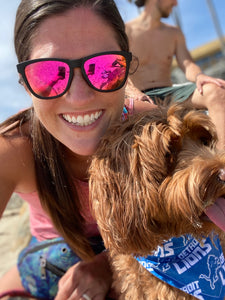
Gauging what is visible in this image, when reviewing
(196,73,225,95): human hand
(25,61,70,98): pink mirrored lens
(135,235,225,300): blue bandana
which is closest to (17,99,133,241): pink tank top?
(25,61,70,98): pink mirrored lens

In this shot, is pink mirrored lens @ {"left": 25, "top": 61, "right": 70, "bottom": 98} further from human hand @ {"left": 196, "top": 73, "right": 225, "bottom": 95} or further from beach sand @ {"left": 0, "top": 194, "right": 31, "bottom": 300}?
beach sand @ {"left": 0, "top": 194, "right": 31, "bottom": 300}

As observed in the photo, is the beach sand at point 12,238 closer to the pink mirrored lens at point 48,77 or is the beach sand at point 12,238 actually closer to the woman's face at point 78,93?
the woman's face at point 78,93

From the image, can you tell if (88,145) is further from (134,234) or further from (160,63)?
(160,63)

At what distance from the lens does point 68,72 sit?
1.60 meters

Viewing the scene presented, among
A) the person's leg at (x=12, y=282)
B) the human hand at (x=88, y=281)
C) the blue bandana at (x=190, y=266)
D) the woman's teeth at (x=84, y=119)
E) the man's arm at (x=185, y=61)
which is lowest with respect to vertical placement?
the person's leg at (x=12, y=282)

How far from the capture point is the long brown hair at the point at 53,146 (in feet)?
5.71

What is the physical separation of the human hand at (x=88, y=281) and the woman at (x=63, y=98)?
1.04 feet

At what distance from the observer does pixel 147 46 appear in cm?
449

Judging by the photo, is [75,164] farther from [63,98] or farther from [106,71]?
[106,71]

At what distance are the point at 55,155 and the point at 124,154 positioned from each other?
672 mm

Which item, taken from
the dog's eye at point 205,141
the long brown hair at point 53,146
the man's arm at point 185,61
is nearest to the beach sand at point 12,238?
the long brown hair at point 53,146

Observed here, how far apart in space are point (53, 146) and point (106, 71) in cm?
66

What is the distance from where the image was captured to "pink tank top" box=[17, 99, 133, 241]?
7.06ft

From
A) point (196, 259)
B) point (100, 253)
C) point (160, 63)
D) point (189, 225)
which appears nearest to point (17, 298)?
point (100, 253)
